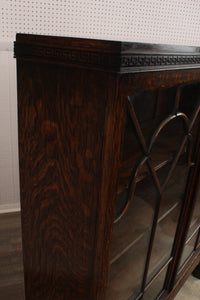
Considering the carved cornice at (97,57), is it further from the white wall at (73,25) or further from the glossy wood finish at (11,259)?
the glossy wood finish at (11,259)

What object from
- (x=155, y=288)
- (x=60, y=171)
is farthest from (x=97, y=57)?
(x=155, y=288)

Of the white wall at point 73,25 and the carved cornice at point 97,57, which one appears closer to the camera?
the carved cornice at point 97,57

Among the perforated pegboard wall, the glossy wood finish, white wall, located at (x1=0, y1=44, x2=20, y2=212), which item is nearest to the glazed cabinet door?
the glossy wood finish

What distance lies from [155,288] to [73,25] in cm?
141

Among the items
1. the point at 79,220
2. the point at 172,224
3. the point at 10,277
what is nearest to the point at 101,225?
the point at 79,220

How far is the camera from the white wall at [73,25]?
1.49m

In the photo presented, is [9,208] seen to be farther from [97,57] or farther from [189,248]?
[97,57]

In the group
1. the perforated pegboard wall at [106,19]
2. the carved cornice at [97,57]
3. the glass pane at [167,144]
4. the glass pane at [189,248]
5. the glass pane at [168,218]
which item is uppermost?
the perforated pegboard wall at [106,19]

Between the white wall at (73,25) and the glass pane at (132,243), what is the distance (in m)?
1.21

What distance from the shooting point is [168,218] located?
92cm

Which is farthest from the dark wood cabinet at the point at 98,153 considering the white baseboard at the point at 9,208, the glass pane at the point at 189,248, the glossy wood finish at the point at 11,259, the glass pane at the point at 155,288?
the white baseboard at the point at 9,208

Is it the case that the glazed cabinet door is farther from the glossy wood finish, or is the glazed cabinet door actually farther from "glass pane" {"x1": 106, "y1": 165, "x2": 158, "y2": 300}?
the glossy wood finish

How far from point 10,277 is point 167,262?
82 cm

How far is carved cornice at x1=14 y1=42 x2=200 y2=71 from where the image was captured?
432mm
